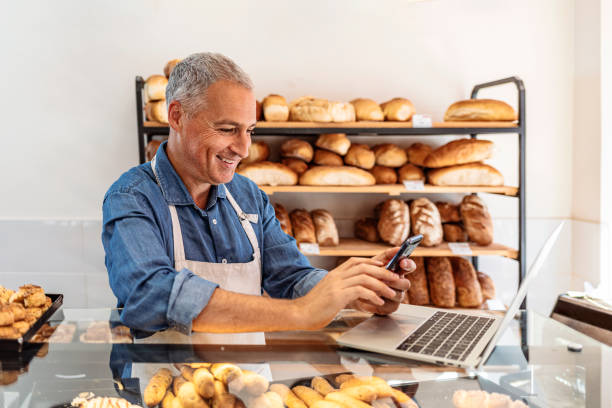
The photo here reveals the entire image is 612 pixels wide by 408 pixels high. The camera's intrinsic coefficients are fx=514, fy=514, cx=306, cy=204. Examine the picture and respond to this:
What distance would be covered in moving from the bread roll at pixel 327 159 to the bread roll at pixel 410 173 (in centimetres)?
39

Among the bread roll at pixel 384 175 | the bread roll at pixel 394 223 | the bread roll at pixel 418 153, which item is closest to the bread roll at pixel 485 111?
the bread roll at pixel 418 153

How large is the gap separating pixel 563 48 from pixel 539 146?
0.68 meters

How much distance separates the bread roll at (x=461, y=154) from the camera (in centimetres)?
320

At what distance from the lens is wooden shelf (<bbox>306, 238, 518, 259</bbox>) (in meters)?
3.06

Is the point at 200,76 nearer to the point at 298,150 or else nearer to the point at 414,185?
the point at 298,150

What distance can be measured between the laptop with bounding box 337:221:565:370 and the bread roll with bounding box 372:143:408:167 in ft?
6.90

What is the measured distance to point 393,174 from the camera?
3264 millimetres

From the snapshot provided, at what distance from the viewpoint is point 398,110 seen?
3107 millimetres

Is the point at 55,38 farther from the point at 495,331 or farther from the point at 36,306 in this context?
the point at 495,331

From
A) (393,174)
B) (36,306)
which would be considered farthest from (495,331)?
(393,174)

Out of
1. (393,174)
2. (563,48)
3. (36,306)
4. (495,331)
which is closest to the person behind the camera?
(495,331)

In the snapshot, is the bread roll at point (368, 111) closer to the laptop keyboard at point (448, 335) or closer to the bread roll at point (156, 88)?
the bread roll at point (156, 88)

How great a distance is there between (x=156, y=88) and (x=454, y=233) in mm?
2046

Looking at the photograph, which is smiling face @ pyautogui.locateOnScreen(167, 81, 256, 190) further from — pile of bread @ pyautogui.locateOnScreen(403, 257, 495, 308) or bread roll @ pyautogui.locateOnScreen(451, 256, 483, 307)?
bread roll @ pyautogui.locateOnScreen(451, 256, 483, 307)
